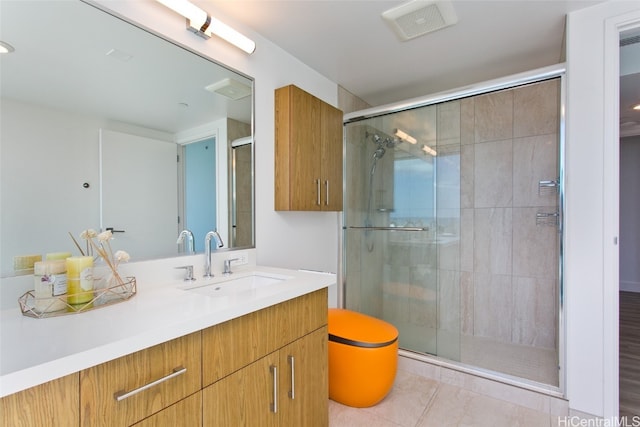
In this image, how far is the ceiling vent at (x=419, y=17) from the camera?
1.65 m

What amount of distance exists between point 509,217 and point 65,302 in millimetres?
3090

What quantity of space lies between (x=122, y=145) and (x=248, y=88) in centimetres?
81

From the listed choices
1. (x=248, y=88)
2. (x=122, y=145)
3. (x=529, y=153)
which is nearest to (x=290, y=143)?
(x=248, y=88)

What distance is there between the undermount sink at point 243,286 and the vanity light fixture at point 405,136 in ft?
5.56

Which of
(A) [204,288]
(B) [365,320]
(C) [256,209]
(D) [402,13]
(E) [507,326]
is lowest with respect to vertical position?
(E) [507,326]

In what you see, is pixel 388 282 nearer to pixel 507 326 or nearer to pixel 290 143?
pixel 507 326

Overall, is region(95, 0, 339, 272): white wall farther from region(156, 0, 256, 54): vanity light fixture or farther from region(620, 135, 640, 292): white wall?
region(620, 135, 640, 292): white wall

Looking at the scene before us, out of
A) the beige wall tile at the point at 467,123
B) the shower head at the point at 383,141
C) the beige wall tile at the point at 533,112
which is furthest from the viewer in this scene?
the beige wall tile at the point at 467,123

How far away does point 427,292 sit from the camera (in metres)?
2.75

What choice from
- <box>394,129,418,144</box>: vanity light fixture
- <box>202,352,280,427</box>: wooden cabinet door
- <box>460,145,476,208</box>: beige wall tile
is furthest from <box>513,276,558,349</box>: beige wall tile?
<box>202,352,280,427</box>: wooden cabinet door

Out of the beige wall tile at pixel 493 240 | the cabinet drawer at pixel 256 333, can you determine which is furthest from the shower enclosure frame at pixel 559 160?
the cabinet drawer at pixel 256 333

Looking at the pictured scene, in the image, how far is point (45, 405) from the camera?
67cm

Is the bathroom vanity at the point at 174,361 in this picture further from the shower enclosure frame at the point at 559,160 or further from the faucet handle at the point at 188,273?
the shower enclosure frame at the point at 559,160

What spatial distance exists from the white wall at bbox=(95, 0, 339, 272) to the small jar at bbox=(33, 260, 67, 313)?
3.34 ft
